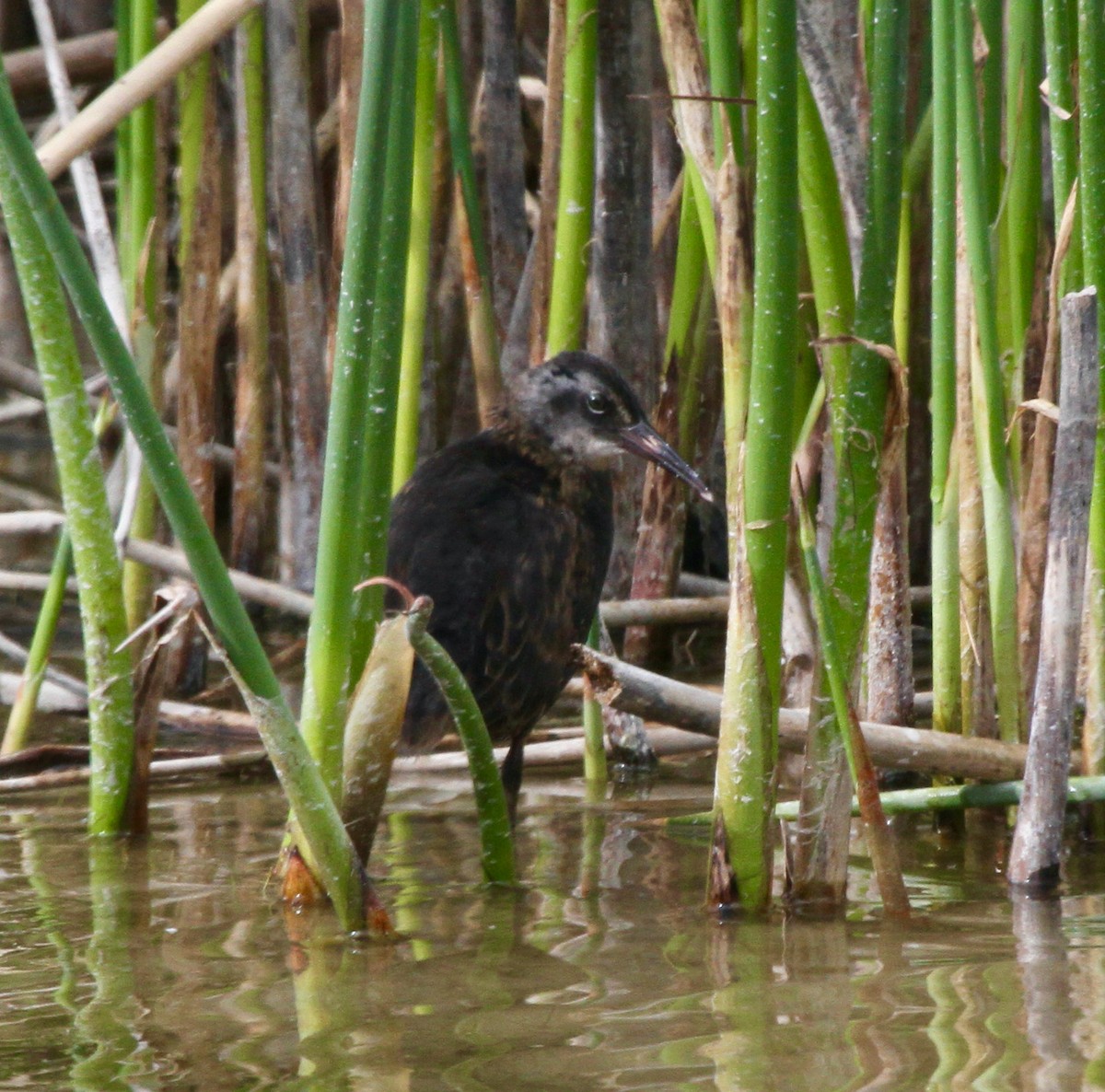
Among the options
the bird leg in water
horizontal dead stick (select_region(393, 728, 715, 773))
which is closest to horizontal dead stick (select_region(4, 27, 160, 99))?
horizontal dead stick (select_region(393, 728, 715, 773))

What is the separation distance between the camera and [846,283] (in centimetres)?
218

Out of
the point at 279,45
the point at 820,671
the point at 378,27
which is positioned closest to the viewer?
the point at 378,27

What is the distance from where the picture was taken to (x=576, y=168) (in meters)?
2.93

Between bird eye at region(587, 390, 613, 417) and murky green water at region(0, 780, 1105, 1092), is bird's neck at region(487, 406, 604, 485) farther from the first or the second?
murky green water at region(0, 780, 1105, 1092)

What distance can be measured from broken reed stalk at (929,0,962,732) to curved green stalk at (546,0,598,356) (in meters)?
0.70

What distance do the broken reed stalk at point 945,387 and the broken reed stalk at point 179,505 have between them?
1.06 meters

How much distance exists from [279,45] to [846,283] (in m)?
2.00

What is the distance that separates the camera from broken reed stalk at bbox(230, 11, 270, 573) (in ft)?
11.7

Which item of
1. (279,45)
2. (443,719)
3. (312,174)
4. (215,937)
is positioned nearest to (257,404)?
(312,174)

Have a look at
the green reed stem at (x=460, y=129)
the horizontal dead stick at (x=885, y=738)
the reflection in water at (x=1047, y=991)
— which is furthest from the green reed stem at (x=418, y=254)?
the reflection in water at (x=1047, y=991)

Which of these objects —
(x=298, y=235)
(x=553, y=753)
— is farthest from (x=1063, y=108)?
(x=298, y=235)

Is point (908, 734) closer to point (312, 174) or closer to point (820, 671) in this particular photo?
point (820, 671)

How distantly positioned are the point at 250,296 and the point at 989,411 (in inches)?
80.1

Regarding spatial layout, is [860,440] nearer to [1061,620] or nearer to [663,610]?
[1061,620]
